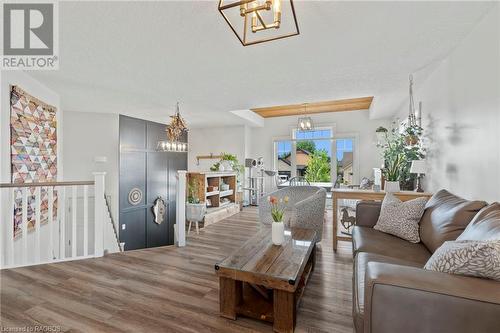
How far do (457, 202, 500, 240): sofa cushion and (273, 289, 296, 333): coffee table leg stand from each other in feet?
3.95

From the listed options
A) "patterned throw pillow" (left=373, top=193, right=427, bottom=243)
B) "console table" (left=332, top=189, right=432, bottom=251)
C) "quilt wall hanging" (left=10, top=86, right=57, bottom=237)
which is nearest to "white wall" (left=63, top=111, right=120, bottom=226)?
"quilt wall hanging" (left=10, top=86, right=57, bottom=237)

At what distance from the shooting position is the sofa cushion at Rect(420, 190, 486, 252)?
1742 mm

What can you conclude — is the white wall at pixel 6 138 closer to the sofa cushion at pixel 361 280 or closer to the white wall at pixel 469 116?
the sofa cushion at pixel 361 280

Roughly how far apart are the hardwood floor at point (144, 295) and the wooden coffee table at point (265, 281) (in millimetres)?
101

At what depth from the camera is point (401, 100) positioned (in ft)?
14.2

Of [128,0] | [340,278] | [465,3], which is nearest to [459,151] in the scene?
[465,3]

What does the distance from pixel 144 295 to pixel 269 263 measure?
1.23 meters

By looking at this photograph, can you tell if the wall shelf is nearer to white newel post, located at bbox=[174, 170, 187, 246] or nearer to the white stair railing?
white newel post, located at bbox=[174, 170, 187, 246]

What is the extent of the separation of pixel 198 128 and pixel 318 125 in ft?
12.8

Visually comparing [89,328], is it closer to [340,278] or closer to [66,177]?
[340,278]

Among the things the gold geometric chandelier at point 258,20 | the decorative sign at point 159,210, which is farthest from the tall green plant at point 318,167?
the gold geometric chandelier at point 258,20

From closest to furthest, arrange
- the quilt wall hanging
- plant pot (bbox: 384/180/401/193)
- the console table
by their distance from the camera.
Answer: the quilt wall hanging
the console table
plant pot (bbox: 384/180/401/193)

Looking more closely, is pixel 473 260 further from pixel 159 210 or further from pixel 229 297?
pixel 159 210

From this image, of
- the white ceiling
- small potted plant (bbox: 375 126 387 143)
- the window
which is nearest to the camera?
the white ceiling
